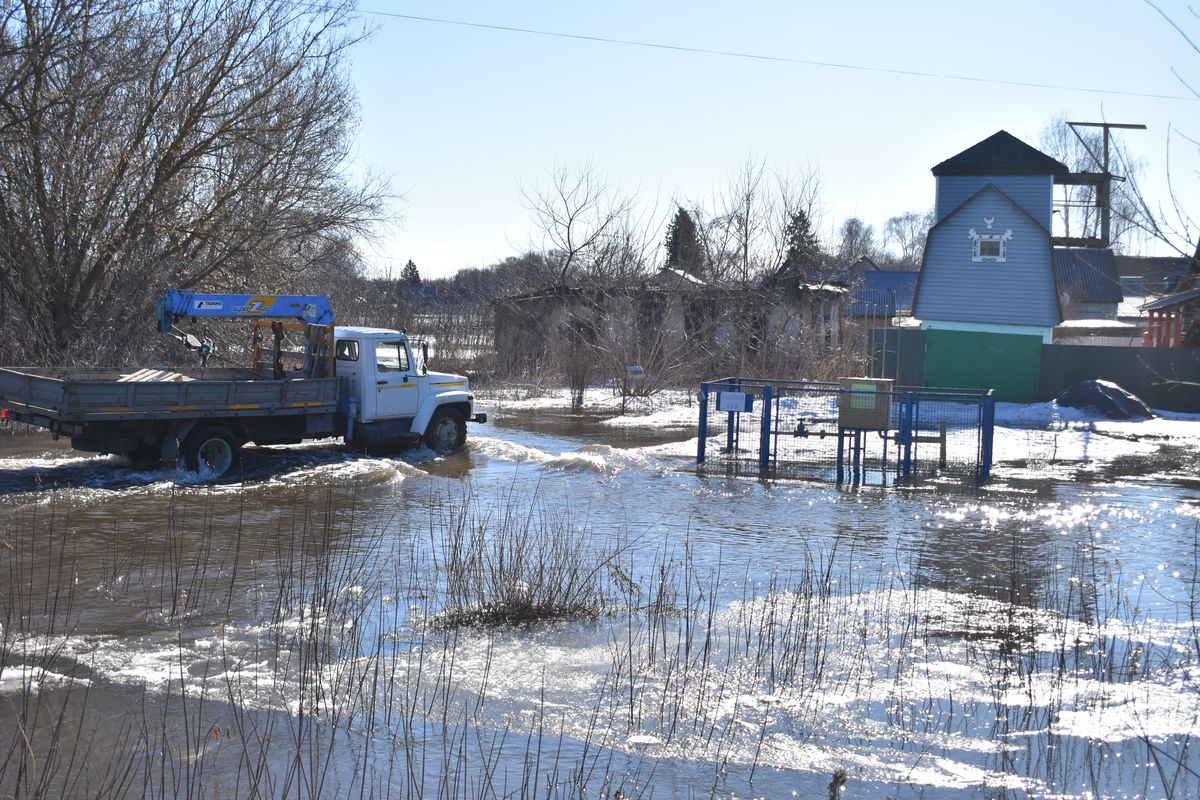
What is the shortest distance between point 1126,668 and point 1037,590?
2.43 m

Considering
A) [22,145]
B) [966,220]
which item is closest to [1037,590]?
[22,145]

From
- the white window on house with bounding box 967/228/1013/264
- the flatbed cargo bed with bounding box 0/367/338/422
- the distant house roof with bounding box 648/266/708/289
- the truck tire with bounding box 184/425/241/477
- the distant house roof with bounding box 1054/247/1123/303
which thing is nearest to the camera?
the flatbed cargo bed with bounding box 0/367/338/422

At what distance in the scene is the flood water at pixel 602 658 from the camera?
232 inches

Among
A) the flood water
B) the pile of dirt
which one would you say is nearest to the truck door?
the flood water

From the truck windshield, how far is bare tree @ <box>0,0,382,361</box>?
817 centimetres

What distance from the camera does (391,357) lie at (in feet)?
63.1

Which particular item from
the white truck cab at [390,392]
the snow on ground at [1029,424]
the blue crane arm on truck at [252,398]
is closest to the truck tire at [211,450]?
the blue crane arm on truck at [252,398]

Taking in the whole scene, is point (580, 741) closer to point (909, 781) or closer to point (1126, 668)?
point (909, 781)

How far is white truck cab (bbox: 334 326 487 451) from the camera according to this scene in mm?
18688

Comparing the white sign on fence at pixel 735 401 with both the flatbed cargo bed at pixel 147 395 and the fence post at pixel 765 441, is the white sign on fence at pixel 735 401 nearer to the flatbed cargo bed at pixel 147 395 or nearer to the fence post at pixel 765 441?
the fence post at pixel 765 441

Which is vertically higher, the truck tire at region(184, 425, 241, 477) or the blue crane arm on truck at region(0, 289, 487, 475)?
the blue crane arm on truck at region(0, 289, 487, 475)

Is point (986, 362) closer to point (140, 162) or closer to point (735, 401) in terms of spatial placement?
point (735, 401)

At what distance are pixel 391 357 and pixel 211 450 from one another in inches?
149

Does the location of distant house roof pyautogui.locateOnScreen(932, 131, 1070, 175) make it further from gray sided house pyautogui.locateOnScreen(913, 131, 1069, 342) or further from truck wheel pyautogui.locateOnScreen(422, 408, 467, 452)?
truck wheel pyautogui.locateOnScreen(422, 408, 467, 452)
